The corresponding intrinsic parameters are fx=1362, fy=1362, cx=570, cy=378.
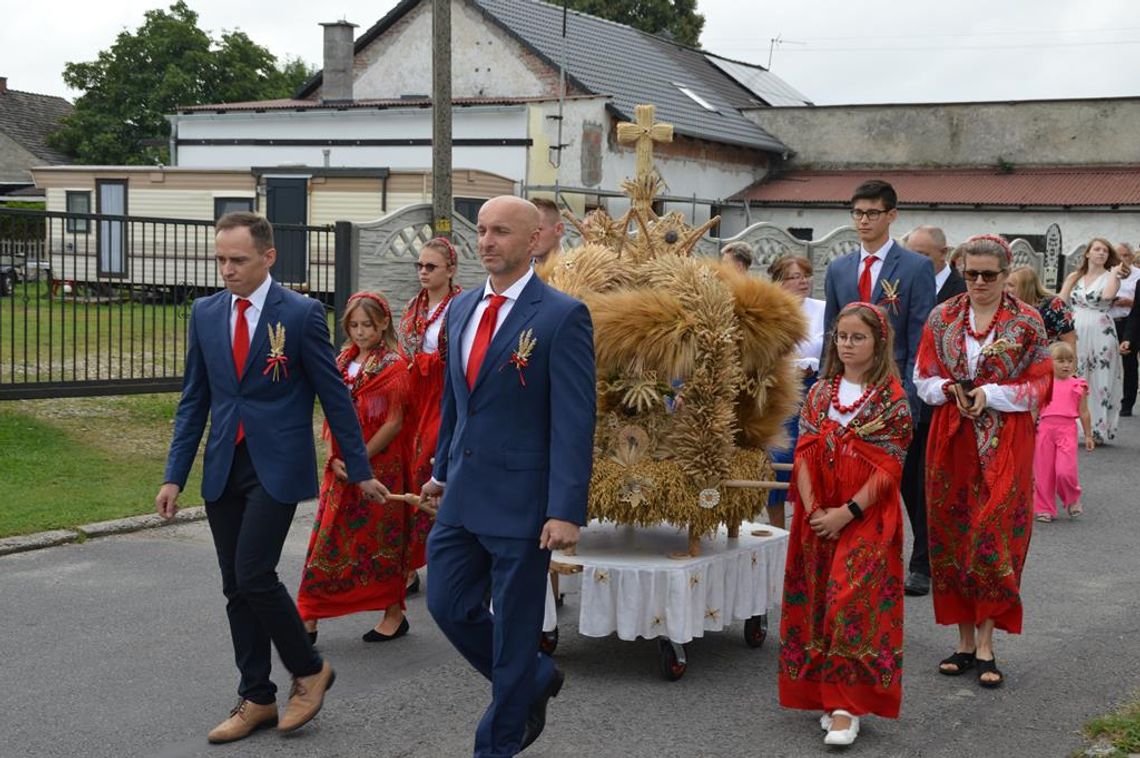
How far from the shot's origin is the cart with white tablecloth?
616cm

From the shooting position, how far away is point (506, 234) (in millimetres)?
4676

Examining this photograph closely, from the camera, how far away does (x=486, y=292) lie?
191 inches

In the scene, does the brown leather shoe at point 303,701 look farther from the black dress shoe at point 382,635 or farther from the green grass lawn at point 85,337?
the green grass lawn at point 85,337

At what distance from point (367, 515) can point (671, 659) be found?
5.63 feet

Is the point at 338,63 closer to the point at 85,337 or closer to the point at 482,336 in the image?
the point at 85,337

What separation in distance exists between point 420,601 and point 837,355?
3.02 m

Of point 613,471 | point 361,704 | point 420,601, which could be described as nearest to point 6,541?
point 420,601

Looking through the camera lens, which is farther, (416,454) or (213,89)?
(213,89)

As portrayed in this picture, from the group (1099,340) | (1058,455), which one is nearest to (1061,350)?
(1058,455)

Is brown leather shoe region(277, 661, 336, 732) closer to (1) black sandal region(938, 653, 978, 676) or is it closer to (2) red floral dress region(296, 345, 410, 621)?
(2) red floral dress region(296, 345, 410, 621)

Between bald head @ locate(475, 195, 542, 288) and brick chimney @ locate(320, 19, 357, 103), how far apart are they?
3357 centimetres

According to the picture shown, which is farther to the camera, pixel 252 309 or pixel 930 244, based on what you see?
pixel 930 244

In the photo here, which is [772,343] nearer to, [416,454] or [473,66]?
[416,454]

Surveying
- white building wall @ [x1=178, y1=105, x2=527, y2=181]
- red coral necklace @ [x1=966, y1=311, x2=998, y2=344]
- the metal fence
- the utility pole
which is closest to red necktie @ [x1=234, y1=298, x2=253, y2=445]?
red coral necklace @ [x1=966, y1=311, x2=998, y2=344]
